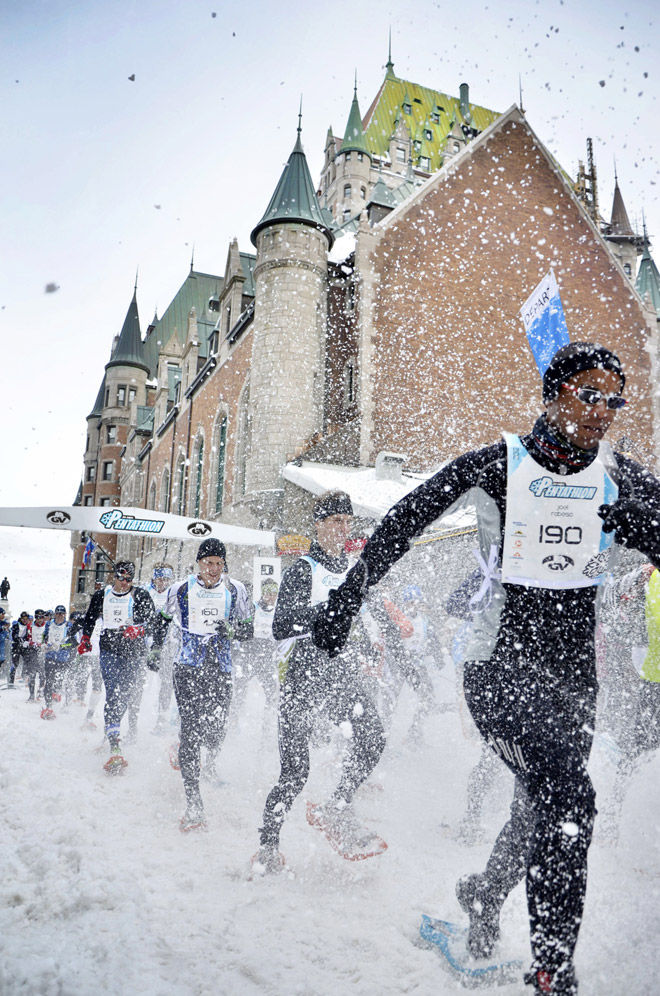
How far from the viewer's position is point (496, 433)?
19859 millimetres

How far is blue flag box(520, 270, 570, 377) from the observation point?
268 inches

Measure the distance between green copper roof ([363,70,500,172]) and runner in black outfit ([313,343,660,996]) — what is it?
223 ft

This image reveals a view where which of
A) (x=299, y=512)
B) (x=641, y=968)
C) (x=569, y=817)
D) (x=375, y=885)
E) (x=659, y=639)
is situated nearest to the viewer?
(x=569, y=817)

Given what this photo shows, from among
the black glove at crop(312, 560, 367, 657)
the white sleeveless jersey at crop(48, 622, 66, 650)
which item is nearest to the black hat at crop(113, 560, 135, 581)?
the white sleeveless jersey at crop(48, 622, 66, 650)

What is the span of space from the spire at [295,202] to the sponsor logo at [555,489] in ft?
66.1

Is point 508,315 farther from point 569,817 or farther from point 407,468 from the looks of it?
point 569,817

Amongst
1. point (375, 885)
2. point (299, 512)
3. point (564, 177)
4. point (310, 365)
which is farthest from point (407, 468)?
point (375, 885)

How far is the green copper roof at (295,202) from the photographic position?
20641 millimetres

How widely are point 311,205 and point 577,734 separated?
842 inches

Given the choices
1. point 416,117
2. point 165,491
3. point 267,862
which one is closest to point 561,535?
point 267,862

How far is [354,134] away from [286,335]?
4961cm

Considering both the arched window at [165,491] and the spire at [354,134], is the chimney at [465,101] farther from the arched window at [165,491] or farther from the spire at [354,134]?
the arched window at [165,491]

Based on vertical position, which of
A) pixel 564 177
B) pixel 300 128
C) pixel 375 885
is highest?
pixel 300 128

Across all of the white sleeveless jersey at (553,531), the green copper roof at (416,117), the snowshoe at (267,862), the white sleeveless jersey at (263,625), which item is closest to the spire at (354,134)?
the green copper roof at (416,117)
